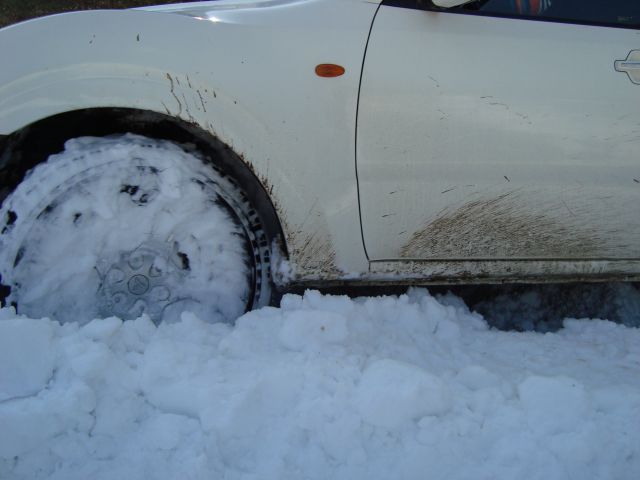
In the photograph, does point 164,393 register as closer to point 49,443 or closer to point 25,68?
point 49,443

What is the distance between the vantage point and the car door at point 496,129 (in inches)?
89.1

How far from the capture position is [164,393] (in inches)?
79.7

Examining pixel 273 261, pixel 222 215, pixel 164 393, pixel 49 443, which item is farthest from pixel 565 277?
pixel 49 443

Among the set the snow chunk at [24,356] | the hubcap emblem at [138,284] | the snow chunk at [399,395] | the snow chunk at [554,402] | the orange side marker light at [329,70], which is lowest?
the snow chunk at [554,402]

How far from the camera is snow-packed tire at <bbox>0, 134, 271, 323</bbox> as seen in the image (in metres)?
2.27

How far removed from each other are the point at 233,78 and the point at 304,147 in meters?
0.35

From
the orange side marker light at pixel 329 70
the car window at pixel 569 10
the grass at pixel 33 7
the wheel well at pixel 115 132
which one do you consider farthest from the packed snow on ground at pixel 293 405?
the grass at pixel 33 7

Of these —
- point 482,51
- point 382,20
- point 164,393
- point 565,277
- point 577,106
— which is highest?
point 382,20

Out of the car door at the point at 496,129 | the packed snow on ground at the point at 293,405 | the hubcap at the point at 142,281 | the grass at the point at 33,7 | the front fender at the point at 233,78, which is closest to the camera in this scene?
the packed snow on ground at the point at 293,405

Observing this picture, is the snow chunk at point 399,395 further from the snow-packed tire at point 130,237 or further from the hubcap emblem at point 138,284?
the hubcap emblem at point 138,284

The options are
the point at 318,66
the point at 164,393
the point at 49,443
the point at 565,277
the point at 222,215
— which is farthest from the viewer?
the point at 565,277

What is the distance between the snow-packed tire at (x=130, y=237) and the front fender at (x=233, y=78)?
0.60 feet

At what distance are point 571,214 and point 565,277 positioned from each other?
313mm

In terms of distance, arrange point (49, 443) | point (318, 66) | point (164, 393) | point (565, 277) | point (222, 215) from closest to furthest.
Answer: point (49, 443)
point (164, 393)
point (318, 66)
point (222, 215)
point (565, 277)
